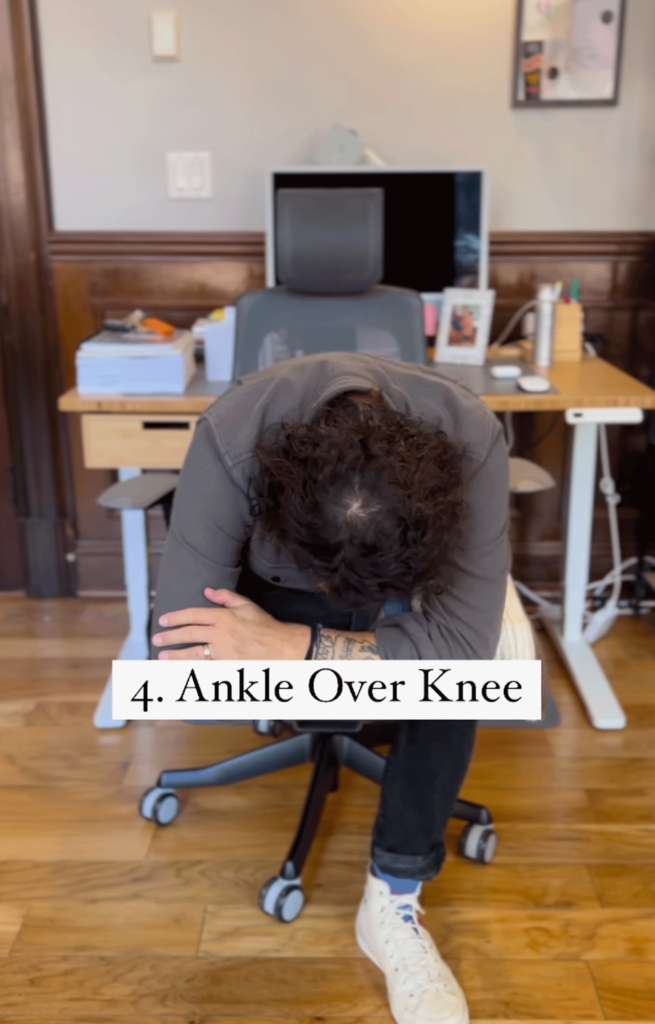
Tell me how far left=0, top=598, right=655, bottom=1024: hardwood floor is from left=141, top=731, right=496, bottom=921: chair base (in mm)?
40

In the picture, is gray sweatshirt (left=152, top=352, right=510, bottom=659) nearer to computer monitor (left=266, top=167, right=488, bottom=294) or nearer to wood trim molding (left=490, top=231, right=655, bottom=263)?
computer monitor (left=266, top=167, right=488, bottom=294)

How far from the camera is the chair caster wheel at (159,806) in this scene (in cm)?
165

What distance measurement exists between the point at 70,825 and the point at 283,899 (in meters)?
0.45

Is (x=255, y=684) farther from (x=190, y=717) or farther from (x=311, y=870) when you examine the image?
(x=311, y=870)

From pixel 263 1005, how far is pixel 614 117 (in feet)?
6.79

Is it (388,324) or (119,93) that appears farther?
(119,93)

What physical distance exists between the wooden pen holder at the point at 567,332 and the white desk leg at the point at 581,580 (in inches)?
7.6

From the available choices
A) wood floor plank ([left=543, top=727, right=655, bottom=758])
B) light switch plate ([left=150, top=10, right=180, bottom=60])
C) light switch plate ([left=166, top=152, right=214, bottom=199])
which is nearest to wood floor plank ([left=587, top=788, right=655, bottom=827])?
wood floor plank ([left=543, top=727, right=655, bottom=758])

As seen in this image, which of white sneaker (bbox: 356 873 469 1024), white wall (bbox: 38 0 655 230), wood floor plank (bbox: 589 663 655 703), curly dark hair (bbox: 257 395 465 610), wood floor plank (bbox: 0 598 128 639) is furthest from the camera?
wood floor plank (bbox: 0 598 128 639)

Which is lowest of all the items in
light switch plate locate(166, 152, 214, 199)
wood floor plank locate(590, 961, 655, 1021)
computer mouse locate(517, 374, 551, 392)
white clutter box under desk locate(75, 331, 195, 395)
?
wood floor plank locate(590, 961, 655, 1021)

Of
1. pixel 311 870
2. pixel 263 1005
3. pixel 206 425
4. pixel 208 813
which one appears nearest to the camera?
pixel 206 425

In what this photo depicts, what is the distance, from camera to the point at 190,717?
121 cm

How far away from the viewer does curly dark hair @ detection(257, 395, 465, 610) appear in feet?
3.06

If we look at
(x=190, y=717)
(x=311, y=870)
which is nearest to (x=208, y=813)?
(x=311, y=870)
